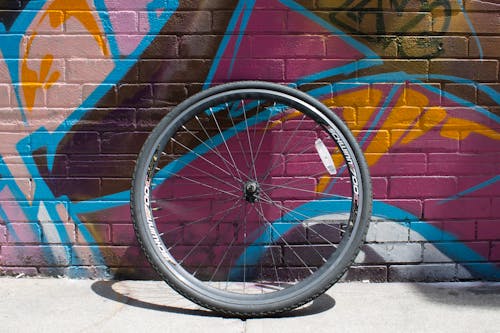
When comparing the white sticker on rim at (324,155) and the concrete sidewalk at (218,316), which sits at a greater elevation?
the white sticker on rim at (324,155)

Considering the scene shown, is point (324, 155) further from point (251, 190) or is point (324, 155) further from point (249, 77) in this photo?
point (249, 77)

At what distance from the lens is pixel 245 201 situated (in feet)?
11.5

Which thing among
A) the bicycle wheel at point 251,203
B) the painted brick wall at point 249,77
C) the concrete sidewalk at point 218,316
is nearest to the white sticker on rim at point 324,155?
the bicycle wheel at point 251,203

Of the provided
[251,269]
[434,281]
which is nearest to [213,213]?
[251,269]

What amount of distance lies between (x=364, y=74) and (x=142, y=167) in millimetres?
1296

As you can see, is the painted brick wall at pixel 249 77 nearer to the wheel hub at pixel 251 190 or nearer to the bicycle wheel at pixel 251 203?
the bicycle wheel at pixel 251 203

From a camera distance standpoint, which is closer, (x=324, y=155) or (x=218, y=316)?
(x=218, y=316)

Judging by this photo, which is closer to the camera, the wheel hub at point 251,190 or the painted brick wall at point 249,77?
the wheel hub at point 251,190

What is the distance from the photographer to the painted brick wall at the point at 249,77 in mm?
3479

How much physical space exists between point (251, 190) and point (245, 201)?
13.4 inches

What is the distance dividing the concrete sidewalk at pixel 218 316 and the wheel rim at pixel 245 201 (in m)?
0.29

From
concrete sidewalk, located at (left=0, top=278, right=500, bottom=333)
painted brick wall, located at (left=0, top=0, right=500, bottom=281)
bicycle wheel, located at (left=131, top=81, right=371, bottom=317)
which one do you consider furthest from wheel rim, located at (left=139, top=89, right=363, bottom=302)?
concrete sidewalk, located at (left=0, top=278, right=500, bottom=333)

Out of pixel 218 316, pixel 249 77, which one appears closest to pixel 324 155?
pixel 249 77

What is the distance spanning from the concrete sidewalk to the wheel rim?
0.29 m
